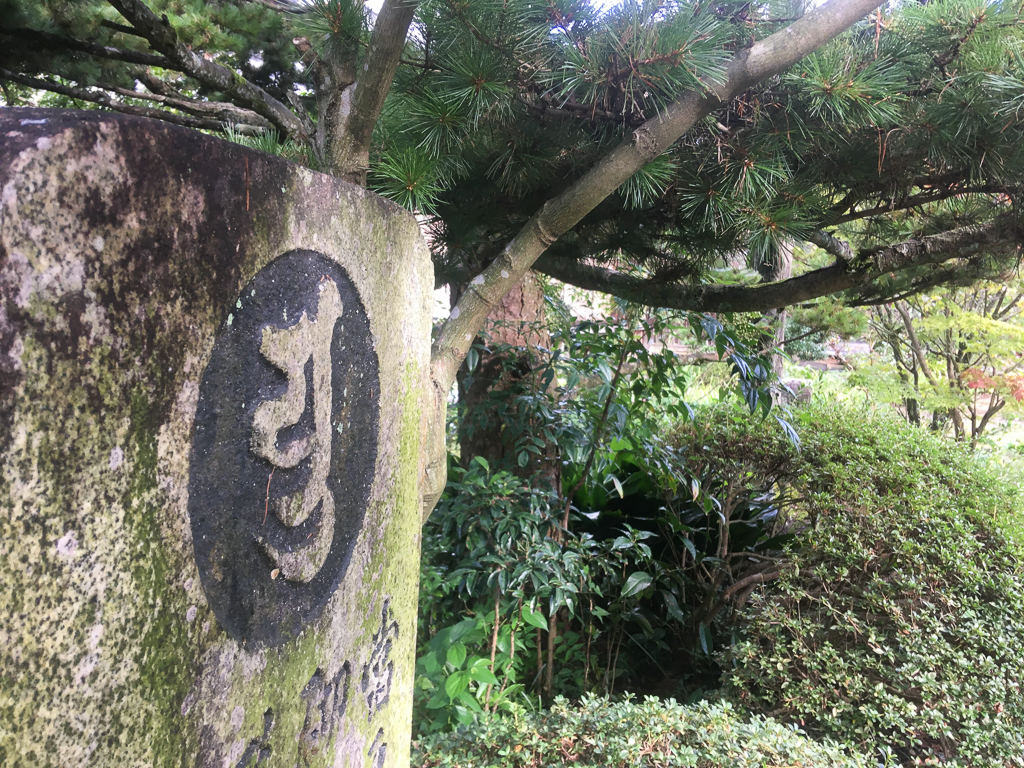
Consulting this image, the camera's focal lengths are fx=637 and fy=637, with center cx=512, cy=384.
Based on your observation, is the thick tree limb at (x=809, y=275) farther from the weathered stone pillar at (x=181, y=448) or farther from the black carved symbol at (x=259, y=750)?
the black carved symbol at (x=259, y=750)

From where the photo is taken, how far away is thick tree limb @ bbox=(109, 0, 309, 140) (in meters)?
1.73

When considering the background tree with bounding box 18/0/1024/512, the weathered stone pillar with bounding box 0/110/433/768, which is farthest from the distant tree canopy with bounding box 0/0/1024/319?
the weathered stone pillar with bounding box 0/110/433/768

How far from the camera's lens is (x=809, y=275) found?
2.88 metres

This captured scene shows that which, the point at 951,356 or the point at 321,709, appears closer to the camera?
the point at 321,709

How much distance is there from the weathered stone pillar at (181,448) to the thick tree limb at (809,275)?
1937 mm

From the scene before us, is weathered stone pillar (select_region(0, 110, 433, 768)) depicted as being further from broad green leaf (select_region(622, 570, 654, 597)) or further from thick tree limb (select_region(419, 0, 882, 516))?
broad green leaf (select_region(622, 570, 654, 597))

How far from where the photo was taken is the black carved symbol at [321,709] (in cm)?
116

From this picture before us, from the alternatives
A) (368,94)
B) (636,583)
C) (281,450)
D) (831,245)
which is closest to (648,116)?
(368,94)

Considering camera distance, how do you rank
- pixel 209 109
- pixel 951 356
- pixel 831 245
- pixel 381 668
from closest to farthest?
pixel 381 668 < pixel 831 245 < pixel 209 109 < pixel 951 356

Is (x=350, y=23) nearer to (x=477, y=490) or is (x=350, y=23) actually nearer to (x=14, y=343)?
(x=14, y=343)

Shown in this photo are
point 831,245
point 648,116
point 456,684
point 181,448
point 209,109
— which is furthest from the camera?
point 209,109

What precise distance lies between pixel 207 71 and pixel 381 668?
1.75 metres

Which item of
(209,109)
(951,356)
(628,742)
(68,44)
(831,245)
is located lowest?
(628,742)

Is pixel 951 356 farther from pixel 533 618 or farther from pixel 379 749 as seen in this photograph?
pixel 379 749
